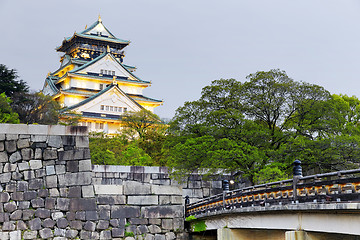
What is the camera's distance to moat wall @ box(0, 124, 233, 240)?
1591 centimetres

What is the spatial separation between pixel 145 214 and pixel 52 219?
3401 mm

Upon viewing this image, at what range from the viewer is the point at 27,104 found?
3173 cm

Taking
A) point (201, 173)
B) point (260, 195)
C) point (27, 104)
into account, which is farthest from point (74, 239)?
point (27, 104)

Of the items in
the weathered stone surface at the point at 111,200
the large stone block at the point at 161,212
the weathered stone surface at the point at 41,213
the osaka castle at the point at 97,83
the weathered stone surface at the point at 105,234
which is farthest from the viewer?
the osaka castle at the point at 97,83

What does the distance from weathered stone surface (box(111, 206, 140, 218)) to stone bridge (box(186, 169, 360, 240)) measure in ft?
8.81

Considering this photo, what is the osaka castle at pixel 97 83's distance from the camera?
144 feet

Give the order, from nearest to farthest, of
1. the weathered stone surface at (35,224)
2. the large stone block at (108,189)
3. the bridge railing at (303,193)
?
the bridge railing at (303,193)
the weathered stone surface at (35,224)
the large stone block at (108,189)

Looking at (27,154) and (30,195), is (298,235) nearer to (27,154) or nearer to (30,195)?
(30,195)

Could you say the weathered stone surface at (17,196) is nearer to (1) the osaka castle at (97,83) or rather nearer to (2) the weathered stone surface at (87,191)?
(2) the weathered stone surface at (87,191)

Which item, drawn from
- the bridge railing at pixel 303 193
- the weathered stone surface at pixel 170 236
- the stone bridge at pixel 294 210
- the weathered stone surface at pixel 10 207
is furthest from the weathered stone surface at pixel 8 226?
the bridge railing at pixel 303 193

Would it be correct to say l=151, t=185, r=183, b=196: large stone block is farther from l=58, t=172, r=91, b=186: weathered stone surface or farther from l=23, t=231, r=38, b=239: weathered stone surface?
l=23, t=231, r=38, b=239: weathered stone surface

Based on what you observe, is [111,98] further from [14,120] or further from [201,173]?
[201,173]

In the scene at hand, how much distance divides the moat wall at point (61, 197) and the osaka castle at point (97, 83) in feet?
74.7

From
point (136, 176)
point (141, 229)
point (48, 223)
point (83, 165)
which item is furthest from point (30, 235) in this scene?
point (136, 176)
